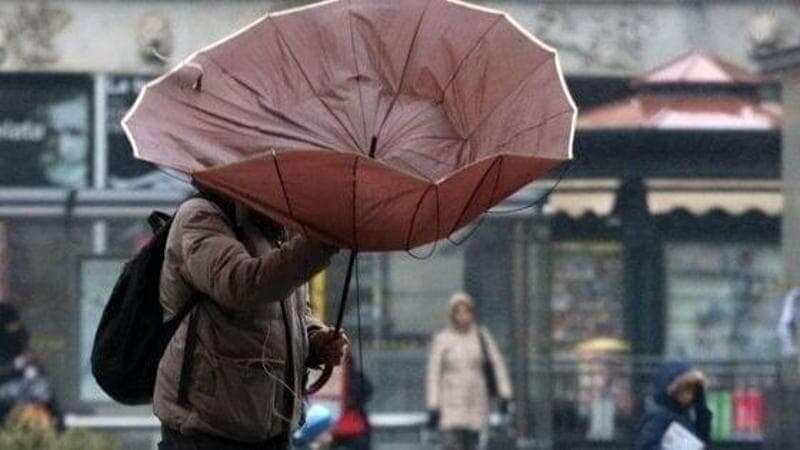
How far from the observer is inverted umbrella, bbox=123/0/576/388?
498cm

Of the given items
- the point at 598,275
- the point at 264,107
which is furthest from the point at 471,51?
the point at 598,275

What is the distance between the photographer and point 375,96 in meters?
5.14

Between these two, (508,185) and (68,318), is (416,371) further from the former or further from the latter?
(508,185)

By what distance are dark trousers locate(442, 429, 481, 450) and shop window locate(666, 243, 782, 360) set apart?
2658 mm

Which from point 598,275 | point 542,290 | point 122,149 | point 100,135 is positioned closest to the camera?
point 542,290

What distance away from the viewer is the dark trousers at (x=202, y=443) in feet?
16.9

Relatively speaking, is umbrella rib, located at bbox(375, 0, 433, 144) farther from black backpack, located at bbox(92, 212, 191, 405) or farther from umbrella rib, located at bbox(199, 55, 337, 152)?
black backpack, located at bbox(92, 212, 191, 405)

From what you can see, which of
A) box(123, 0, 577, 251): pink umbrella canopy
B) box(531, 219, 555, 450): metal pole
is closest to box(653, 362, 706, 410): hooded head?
box(123, 0, 577, 251): pink umbrella canopy

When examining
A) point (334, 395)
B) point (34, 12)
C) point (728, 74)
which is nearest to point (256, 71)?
point (334, 395)

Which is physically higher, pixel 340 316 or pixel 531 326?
pixel 531 326

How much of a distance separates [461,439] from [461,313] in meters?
1.00

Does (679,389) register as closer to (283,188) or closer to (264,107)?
(264,107)

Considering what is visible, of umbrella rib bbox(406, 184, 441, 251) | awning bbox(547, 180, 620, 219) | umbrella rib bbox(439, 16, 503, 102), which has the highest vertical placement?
awning bbox(547, 180, 620, 219)

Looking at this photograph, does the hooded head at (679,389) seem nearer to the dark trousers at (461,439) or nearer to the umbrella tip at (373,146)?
the umbrella tip at (373,146)
